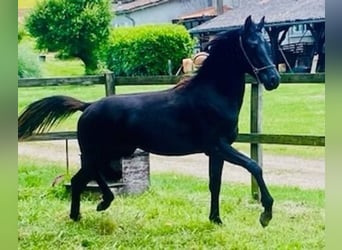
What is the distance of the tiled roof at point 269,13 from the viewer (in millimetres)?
1925

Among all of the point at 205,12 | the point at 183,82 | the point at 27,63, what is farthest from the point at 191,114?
the point at 27,63

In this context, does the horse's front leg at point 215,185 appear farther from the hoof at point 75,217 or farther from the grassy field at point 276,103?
the hoof at point 75,217

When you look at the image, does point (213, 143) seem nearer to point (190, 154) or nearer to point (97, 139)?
point (190, 154)

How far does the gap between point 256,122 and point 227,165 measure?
0.17 m

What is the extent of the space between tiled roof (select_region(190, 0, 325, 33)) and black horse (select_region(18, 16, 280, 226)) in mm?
34

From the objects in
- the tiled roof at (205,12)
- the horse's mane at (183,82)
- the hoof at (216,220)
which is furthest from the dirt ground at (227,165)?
the tiled roof at (205,12)

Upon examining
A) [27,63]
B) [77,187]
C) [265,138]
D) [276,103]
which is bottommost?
[77,187]

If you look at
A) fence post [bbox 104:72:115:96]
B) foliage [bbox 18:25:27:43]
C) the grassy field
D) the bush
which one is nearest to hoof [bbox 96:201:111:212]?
the grassy field

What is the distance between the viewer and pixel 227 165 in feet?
6.70

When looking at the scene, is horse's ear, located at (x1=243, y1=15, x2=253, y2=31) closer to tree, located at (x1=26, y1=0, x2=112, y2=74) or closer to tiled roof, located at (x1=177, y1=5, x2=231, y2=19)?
tiled roof, located at (x1=177, y1=5, x2=231, y2=19)

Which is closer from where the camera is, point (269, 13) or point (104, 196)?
point (269, 13)

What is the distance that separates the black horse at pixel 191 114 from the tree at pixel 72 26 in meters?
0.17

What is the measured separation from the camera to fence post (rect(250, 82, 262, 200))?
2.01 m

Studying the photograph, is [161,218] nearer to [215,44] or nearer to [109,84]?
[109,84]
